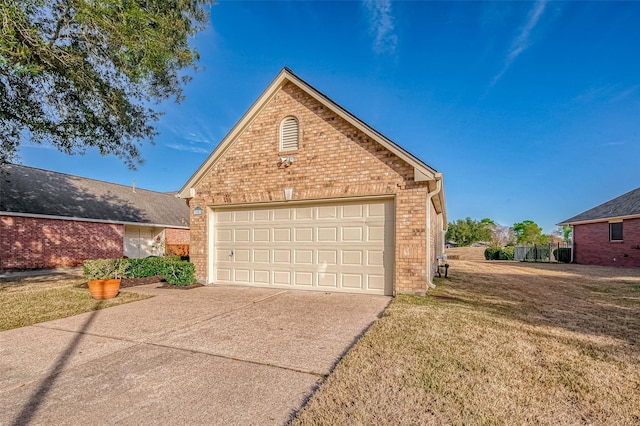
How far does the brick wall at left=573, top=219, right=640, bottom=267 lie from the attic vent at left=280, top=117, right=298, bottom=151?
70.9ft

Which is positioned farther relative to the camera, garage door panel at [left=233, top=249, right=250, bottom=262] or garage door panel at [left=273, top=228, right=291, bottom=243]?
garage door panel at [left=233, top=249, right=250, bottom=262]

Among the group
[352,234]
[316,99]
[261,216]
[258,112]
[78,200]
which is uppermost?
[316,99]

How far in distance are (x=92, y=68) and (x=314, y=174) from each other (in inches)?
274

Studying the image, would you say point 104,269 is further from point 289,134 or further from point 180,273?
point 289,134

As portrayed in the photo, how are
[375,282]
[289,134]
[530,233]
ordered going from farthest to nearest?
[530,233]
[289,134]
[375,282]

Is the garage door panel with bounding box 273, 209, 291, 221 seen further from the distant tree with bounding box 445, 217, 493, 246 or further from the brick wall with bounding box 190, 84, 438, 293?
the distant tree with bounding box 445, 217, 493, 246

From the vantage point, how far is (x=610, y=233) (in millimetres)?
19906

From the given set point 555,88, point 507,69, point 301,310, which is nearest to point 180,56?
point 301,310

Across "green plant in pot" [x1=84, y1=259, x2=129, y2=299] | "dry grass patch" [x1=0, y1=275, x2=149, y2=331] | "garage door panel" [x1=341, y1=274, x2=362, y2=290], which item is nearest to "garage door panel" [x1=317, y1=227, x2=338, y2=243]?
"garage door panel" [x1=341, y1=274, x2=362, y2=290]

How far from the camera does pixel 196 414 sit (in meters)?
2.70

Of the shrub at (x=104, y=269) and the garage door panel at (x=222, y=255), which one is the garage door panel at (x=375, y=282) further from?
the shrub at (x=104, y=269)

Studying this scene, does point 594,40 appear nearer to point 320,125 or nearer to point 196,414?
point 320,125

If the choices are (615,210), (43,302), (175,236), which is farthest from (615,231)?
(175,236)

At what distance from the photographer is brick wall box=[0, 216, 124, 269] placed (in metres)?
14.5
